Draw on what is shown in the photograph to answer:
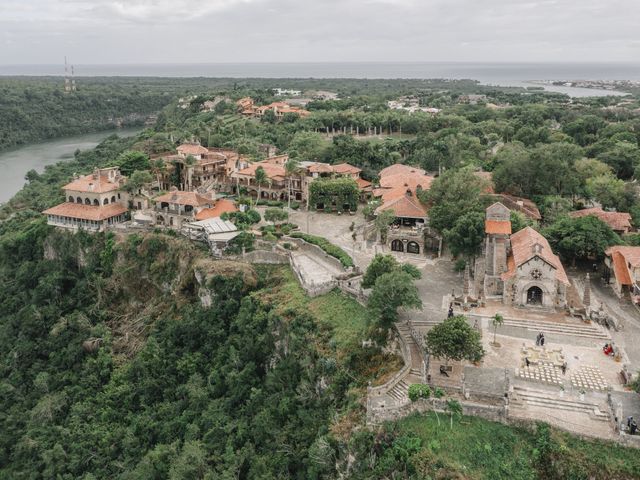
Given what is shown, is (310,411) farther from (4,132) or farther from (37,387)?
(4,132)

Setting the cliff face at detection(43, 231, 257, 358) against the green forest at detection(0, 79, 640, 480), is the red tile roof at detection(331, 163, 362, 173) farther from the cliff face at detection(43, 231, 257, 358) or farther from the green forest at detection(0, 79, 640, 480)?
the cliff face at detection(43, 231, 257, 358)

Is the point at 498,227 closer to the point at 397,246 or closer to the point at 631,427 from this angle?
the point at 397,246

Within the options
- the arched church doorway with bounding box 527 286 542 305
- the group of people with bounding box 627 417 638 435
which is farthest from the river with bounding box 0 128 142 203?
the group of people with bounding box 627 417 638 435

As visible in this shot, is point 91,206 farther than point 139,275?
Yes

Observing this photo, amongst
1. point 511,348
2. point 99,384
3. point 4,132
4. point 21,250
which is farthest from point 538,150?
point 4,132

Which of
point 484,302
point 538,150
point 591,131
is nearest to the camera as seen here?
point 484,302

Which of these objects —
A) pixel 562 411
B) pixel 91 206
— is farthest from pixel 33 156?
pixel 562 411
